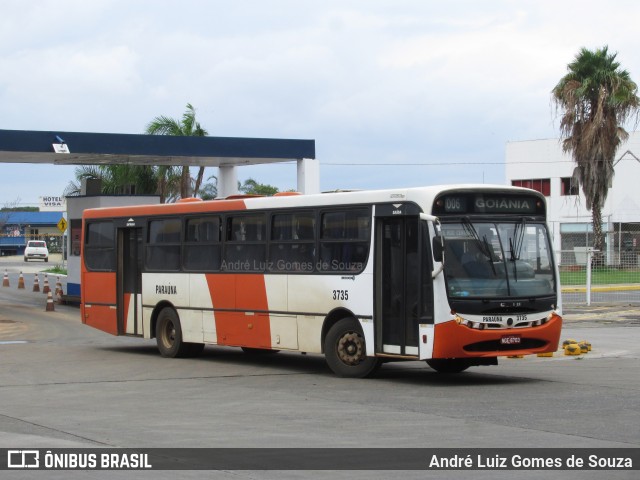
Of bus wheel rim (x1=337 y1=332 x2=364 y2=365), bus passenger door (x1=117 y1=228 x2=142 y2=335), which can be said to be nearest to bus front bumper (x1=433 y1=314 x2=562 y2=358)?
bus wheel rim (x1=337 y1=332 x2=364 y2=365)

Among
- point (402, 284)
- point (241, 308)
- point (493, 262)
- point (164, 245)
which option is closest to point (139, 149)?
point (164, 245)

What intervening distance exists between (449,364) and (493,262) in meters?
2.43

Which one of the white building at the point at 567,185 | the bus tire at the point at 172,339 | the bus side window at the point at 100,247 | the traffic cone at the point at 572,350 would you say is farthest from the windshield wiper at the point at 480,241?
the white building at the point at 567,185

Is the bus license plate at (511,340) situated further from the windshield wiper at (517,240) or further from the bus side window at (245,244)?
the bus side window at (245,244)

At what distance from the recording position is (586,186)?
169 ft

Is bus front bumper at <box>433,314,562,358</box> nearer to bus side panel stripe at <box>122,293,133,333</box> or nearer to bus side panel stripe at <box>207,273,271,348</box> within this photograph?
bus side panel stripe at <box>207,273,271,348</box>

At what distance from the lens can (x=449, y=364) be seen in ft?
57.1

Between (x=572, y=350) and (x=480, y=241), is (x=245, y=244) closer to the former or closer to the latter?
(x=480, y=241)

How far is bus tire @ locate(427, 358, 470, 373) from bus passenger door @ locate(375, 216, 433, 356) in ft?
5.18

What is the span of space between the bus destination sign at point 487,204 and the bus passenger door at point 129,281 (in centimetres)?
791

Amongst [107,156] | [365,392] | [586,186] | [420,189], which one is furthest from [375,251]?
[586,186]

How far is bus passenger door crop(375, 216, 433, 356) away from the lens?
15.5 metres

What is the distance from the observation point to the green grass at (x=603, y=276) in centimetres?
3819

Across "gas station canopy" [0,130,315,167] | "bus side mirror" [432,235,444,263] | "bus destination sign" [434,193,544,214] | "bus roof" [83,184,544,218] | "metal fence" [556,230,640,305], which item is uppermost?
"gas station canopy" [0,130,315,167]
